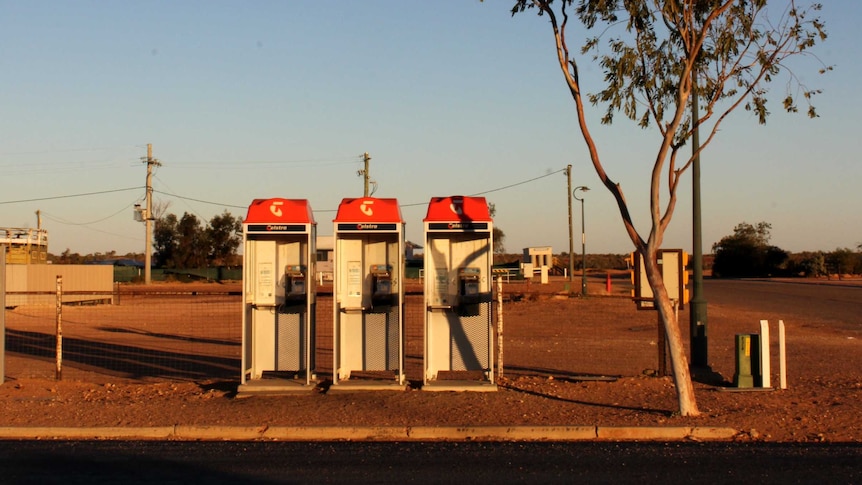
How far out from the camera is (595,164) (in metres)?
10.6

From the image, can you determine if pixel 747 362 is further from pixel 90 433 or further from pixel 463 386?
pixel 90 433

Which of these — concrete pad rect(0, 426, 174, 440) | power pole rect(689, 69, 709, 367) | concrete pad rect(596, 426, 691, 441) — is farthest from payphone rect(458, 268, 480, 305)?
concrete pad rect(0, 426, 174, 440)

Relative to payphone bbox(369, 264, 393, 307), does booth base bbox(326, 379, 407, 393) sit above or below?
below

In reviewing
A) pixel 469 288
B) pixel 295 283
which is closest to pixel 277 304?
pixel 295 283

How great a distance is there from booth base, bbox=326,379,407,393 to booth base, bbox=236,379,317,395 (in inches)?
14.4

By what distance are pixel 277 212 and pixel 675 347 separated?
601 centimetres

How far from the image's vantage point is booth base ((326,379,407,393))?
11820mm

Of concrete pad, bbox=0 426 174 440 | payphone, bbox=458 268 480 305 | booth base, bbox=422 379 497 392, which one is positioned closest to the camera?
concrete pad, bbox=0 426 174 440

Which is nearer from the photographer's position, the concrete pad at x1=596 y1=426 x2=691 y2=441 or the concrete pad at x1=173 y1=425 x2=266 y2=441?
the concrete pad at x1=596 y1=426 x2=691 y2=441

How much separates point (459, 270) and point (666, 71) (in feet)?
14.2

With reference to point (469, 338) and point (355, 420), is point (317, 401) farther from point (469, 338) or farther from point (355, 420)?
point (469, 338)

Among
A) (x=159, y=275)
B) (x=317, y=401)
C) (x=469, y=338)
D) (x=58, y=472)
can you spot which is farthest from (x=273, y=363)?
(x=159, y=275)

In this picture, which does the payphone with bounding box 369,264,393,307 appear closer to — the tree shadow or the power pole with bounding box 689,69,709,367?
the tree shadow

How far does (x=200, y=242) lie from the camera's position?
268 ft
